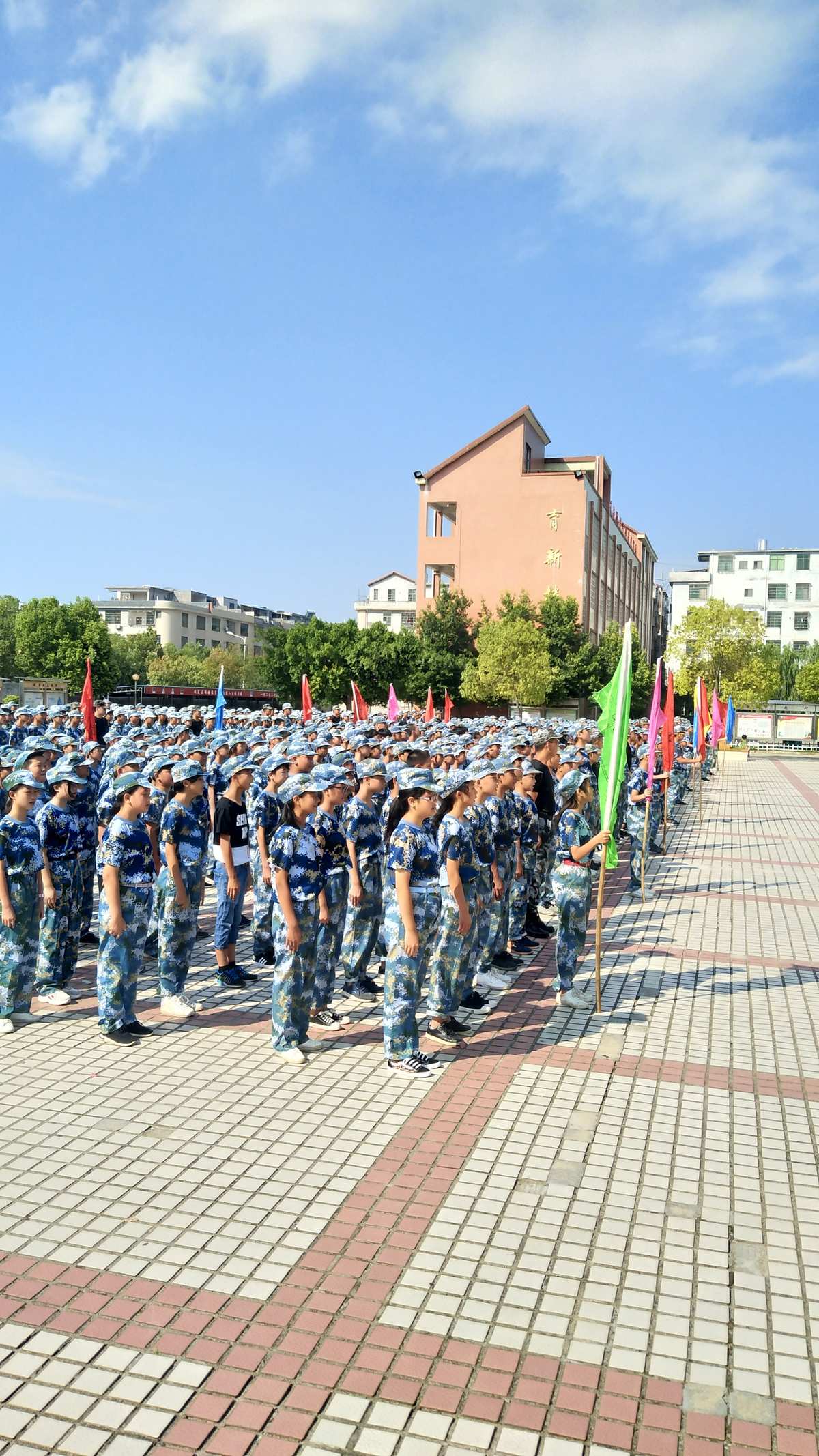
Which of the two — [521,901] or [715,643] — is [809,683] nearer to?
[715,643]

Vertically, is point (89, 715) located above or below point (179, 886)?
above

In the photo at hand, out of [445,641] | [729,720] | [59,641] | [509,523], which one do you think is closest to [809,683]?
[509,523]

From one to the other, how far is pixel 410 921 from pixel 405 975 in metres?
0.34

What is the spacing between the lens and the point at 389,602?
114 metres

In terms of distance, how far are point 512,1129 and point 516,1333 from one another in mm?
1779

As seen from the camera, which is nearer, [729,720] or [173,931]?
[173,931]

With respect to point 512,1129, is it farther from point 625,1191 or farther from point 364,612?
point 364,612

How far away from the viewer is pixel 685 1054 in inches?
272

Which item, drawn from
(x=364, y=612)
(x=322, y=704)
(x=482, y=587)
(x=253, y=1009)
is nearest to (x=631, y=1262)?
(x=253, y=1009)

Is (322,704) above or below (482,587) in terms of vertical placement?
below

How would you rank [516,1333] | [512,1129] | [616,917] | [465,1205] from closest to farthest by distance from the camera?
1. [516,1333]
2. [465,1205]
3. [512,1129]
4. [616,917]

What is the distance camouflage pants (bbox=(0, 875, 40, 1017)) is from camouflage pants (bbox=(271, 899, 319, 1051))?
73.4 inches

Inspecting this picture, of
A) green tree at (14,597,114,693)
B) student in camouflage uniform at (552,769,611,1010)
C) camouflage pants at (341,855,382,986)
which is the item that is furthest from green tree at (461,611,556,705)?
student in camouflage uniform at (552,769,611,1010)

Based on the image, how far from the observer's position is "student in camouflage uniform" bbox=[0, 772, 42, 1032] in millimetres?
7105
